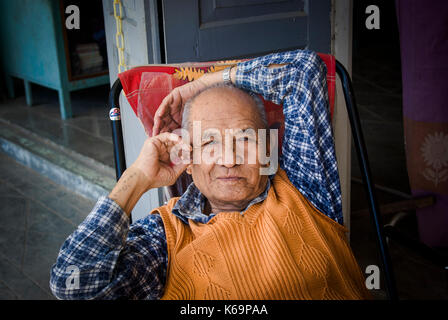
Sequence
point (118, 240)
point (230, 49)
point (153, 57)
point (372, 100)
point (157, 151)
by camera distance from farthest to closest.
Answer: point (372, 100) < point (230, 49) < point (153, 57) < point (157, 151) < point (118, 240)

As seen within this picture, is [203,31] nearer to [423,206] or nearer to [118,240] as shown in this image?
[118,240]

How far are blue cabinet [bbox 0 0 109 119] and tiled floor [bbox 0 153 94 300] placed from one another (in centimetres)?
88

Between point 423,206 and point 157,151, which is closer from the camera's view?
point 157,151

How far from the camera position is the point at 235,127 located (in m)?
1.32

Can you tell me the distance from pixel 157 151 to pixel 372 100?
410 cm

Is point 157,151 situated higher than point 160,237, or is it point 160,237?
point 157,151

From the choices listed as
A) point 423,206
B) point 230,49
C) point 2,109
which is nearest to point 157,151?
point 230,49

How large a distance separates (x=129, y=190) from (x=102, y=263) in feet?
0.64

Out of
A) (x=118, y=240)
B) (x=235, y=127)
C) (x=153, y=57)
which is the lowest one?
(x=118, y=240)

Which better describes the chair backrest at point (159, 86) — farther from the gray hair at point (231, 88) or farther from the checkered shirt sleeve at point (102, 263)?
the checkered shirt sleeve at point (102, 263)

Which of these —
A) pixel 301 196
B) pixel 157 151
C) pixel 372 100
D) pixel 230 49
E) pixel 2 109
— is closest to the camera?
pixel 157 151

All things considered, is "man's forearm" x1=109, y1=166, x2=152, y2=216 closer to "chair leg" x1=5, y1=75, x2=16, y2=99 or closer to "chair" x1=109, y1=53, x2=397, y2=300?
"chair" x1=109, y1=53, x2=397, y2=300

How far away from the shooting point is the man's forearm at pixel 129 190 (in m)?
1.19

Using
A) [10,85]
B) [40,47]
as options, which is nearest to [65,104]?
[40,47]
